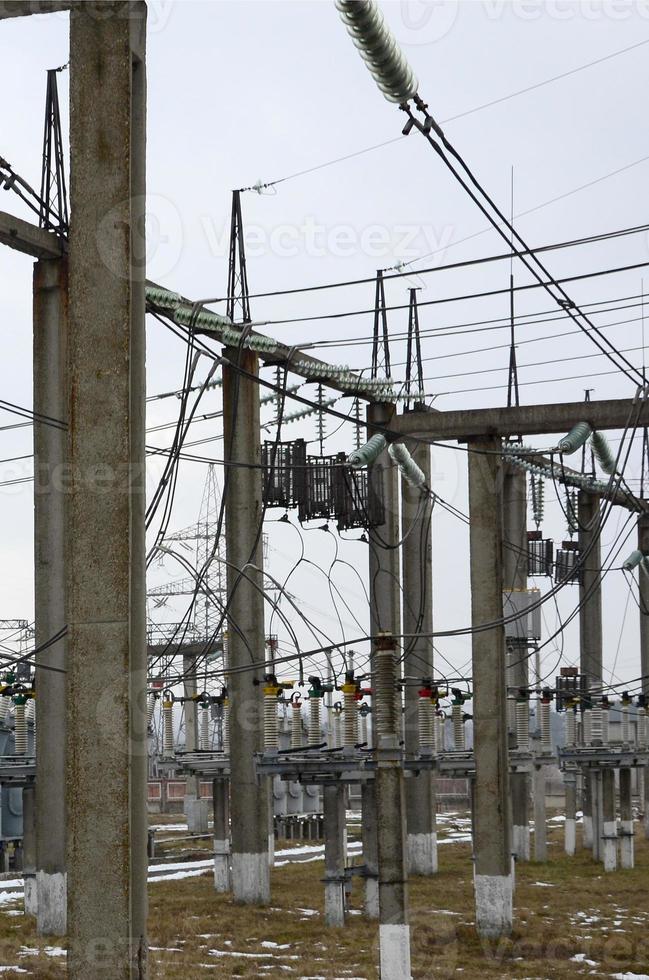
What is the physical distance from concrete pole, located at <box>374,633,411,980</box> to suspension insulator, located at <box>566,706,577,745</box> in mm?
17053

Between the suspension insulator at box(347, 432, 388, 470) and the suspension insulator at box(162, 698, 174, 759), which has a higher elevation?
the suspension insulator at box(347, 432, 388, 470)

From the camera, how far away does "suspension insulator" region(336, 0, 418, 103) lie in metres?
9.26

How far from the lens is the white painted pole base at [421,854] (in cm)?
2589

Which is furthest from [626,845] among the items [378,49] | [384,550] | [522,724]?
[378,49]

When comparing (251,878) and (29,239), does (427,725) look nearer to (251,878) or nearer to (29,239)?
(251,878)

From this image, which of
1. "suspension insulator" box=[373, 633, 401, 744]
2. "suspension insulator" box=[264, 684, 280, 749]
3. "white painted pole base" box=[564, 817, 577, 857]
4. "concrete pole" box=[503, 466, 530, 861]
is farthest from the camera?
"white painted pole base" box=[564, 817, 577, 857]

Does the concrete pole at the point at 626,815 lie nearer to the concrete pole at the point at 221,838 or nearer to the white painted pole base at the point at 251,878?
the concrete pole at the point at 221,838

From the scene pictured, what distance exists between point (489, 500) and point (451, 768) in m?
5.14

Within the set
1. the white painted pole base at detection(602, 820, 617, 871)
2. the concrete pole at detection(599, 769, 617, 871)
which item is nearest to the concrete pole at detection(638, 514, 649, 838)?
the concrete pole at detection(599, 769, 617, 871)

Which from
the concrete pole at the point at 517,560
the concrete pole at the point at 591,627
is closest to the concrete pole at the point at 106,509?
the concrete pole at the point at 517,560

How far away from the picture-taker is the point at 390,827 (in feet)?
38.4

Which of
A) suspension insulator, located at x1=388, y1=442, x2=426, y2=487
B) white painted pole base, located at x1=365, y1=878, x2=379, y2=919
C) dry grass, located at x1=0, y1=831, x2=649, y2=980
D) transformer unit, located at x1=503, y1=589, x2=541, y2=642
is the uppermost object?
suspension insulator, located at x1=388, y1=442, x2=426, y2=487

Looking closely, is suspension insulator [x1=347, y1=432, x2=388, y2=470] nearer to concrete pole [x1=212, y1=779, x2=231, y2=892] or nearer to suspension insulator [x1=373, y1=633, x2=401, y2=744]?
suspension insulator [x1=373, y1=633, x2=401, y2=744]

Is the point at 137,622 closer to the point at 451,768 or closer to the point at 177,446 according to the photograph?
the point at 177,446
